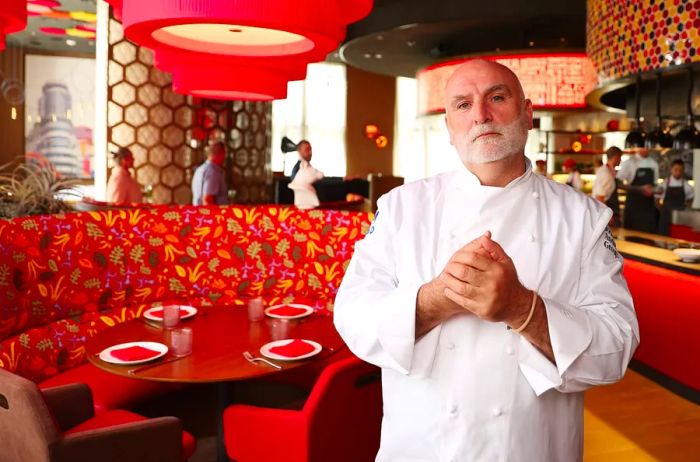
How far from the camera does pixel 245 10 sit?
5.41 ft

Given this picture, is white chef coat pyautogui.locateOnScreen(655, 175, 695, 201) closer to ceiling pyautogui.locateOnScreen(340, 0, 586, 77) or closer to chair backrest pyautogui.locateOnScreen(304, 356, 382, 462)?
ceiling pyautogui.locateOnScreen(340, 0, 586, 77)

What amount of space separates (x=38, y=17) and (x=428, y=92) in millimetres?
7130

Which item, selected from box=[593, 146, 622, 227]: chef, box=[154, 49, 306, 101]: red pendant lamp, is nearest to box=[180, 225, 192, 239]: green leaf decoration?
box=[154, 49, 306, 101]: red pendant lamp

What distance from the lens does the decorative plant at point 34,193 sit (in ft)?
12.2

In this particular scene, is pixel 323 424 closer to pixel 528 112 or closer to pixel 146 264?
pixel 528 112

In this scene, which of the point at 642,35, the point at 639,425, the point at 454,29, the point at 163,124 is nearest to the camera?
the point at 639,425

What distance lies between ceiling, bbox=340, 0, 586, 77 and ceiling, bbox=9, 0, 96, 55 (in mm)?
4152

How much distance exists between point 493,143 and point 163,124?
21.8ft

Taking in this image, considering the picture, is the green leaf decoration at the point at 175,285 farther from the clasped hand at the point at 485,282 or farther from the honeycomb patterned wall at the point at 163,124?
the honeycomb patterned wall at the point at 163,124

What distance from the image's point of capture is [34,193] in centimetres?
387

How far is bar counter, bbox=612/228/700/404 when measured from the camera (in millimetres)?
3729

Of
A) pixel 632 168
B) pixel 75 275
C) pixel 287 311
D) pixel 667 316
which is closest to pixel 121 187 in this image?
pixel 75 275

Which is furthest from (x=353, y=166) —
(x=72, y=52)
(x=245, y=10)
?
(x=245, y=10)

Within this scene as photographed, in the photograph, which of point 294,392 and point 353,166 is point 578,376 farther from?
point 353,166
